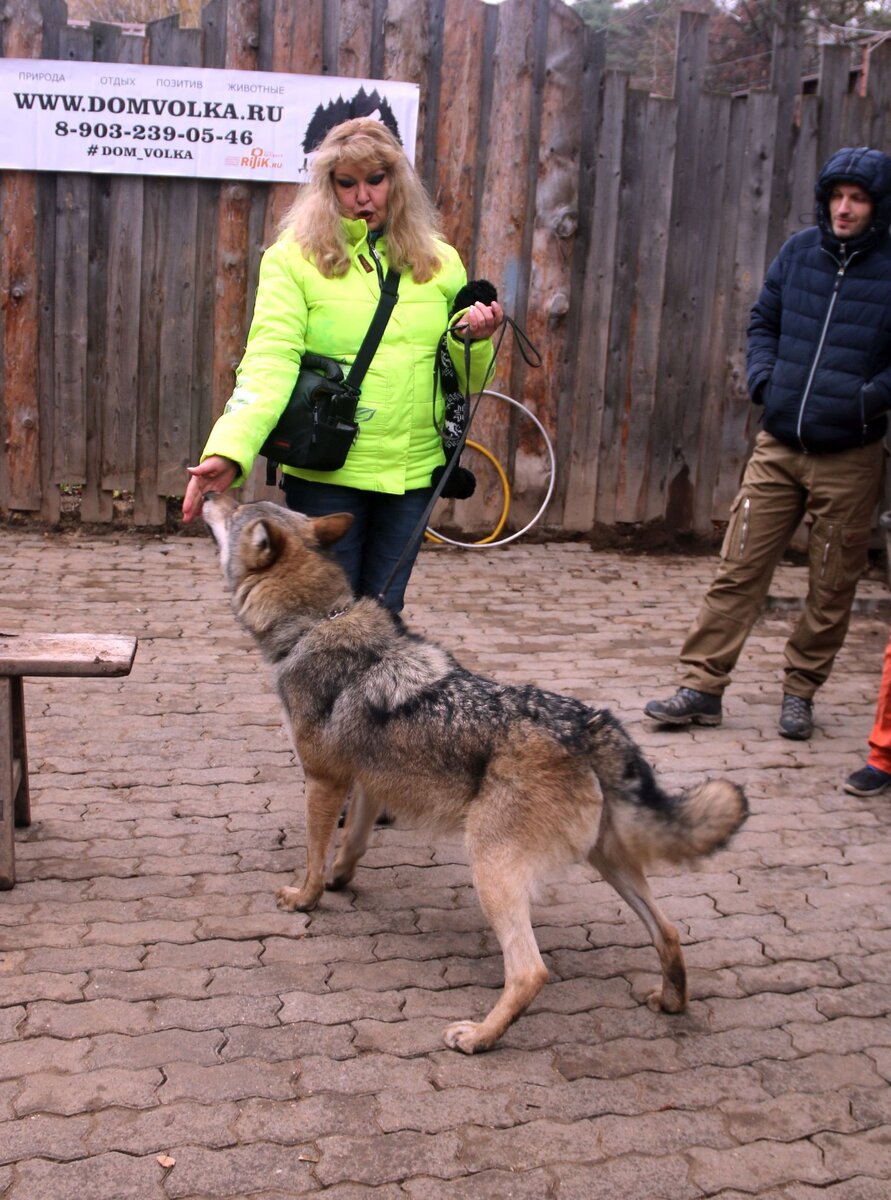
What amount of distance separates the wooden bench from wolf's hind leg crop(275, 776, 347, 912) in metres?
0.80

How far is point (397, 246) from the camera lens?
4574 mm

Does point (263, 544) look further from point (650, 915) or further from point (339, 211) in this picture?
point (650, 915)

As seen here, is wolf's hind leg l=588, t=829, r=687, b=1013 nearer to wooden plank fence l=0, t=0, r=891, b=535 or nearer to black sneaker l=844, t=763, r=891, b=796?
black sneaker l=844, t=763, r=891, b=796

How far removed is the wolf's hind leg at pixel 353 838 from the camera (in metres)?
4.41

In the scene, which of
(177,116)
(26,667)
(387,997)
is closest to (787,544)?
(387,997)

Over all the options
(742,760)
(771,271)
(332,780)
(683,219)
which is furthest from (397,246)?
(683,219)

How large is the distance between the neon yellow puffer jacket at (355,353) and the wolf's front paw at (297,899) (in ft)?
4.90

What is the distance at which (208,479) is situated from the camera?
14.1ft

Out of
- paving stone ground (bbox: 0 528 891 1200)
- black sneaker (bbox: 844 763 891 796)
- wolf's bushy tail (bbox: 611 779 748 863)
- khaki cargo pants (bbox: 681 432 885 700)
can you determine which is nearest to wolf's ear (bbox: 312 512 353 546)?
paving stone ground (bbox: 0 528 891 1200)

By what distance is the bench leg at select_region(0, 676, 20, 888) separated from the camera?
13.8 ft

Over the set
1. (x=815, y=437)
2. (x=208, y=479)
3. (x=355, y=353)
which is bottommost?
(x=208, y=479)

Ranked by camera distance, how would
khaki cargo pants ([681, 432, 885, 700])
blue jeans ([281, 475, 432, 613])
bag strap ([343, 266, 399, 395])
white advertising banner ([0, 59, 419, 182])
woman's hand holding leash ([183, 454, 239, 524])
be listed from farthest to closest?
white advertising banner ([0, 59, 419, 182]) < khaki cargo pants ([681, 432, 885, 700]) < blue jeans ([281, 475, 432, 613]) < bag strap ([343, 266, 399, 395]) < woman's hand holding leash ([183, 454, 239, 524])

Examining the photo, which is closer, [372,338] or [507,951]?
[507,951]

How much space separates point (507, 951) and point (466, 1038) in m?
0.28
